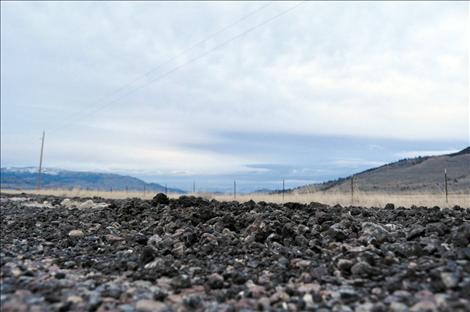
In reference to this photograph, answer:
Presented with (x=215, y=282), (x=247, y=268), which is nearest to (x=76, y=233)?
(x=247, y=268)

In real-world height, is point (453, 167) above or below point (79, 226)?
above

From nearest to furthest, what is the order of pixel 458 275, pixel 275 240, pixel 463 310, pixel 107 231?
pixel 463 310 → pixel 458 275 → pixel 275 240 → pixel 107 231

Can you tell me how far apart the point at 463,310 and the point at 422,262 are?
158 cm

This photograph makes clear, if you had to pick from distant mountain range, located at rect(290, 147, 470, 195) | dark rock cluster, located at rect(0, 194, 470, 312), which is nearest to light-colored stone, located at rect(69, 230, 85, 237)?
dark rock cluster, located at rect(0, 194, 470, 312)

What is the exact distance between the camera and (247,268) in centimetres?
635

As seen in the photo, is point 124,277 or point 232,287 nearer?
point 232,287

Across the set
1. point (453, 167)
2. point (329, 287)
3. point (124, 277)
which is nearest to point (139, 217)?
point (124, 277)

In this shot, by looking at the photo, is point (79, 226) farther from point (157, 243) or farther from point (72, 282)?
point (72, 282)

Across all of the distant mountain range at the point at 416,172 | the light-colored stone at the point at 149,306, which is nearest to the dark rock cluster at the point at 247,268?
the light-colored stone at the point at 149,306

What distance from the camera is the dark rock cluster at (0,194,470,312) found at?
A: 484 centimetres

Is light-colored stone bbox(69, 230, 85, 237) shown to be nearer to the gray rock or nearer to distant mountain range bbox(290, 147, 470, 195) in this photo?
the gray rock

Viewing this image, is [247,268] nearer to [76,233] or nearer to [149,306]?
[149,306]

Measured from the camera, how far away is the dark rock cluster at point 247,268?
4840mm

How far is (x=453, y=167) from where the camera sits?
78062mm
